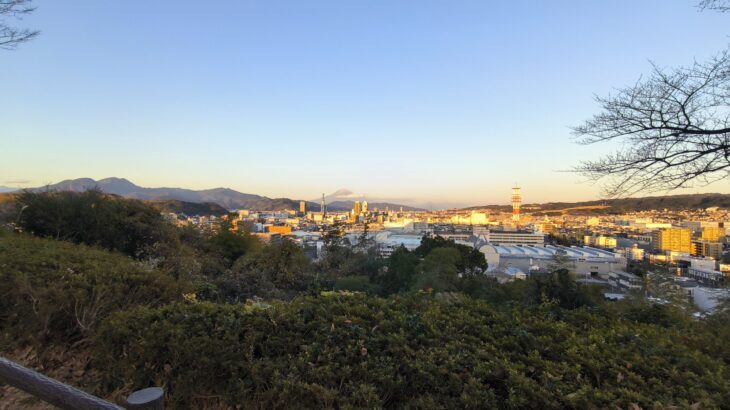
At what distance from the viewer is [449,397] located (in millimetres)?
1756

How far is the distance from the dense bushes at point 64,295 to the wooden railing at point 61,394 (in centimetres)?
184

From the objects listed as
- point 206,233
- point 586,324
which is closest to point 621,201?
point 586,324

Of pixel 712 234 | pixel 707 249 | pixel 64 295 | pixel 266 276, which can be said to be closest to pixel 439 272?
pixel 266 276

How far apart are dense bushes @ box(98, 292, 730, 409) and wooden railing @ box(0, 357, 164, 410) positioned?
764 mm

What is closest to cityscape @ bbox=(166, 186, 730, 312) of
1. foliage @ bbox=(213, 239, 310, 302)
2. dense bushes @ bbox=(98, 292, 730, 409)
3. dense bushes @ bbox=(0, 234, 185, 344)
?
foliage @ bbox=(213, 239, 310, 302)

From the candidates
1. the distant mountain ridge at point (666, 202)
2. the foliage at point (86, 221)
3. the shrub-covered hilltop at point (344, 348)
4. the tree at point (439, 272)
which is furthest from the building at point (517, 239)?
the shrub-covered hilltop at point (344, 348)

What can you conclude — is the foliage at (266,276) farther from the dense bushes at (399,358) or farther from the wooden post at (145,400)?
the wooden post at (145,400)

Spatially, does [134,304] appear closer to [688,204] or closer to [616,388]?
[616,388]

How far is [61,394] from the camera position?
1.12 m

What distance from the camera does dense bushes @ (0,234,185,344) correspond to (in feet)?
9.55

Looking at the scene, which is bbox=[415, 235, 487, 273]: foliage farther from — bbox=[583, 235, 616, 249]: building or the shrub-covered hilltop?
bbox=[583, 235, 616, 249]: building

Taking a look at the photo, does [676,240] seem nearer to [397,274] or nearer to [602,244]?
[602,244]

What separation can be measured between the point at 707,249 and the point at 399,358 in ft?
104

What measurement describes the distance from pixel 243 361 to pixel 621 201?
16.3 feet
